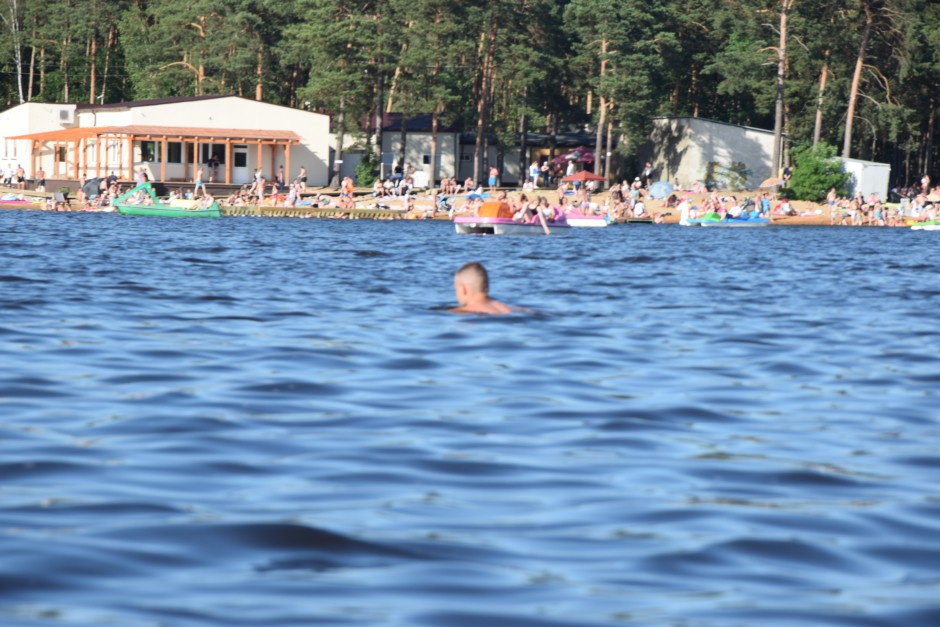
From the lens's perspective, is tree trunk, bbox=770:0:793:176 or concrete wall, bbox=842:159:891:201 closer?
concrete wall, bbox=842:159:891:201

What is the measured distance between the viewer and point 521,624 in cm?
424

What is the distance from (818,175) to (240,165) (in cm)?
2687

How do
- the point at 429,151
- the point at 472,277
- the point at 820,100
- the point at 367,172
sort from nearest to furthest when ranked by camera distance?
1. the point at 472,277
2. the point at 820,100
3. the point at 367,172
4. the point at 429,151

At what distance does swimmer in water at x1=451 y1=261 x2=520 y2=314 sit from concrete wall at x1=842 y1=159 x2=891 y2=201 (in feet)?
168

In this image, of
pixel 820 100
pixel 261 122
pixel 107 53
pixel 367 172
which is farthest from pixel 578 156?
pixel 107 53

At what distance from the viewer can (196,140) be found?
6259cm

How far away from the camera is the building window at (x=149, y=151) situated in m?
63.5

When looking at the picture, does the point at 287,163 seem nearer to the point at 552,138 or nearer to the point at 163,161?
the point at 163,161

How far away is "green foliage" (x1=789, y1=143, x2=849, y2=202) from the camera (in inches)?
2395

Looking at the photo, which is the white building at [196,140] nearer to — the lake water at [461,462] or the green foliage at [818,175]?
the green foliage at [818,175]

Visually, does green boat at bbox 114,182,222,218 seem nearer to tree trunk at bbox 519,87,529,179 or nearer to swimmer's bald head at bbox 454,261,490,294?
tree trunk at bbox 519,87,529,179

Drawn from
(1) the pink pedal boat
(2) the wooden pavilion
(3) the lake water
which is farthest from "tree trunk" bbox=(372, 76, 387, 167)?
(3) the lake water

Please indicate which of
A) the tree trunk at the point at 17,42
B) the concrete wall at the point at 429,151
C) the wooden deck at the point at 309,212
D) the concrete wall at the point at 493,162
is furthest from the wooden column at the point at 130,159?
the tree trunk at the point at 17,42

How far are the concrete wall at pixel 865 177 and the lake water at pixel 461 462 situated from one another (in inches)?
1891
